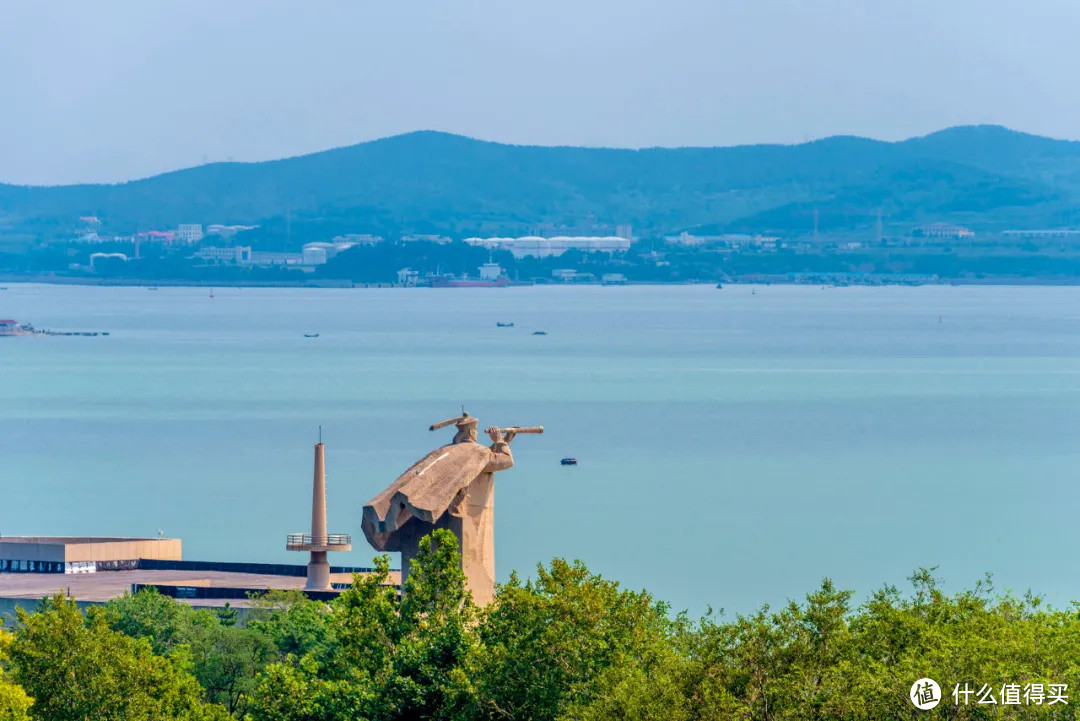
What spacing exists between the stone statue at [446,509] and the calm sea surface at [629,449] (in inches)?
849

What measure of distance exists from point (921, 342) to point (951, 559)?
112341 millimetres

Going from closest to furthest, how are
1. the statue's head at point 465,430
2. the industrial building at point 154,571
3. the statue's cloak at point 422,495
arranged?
the statue's cloak at point 422,495 → the statue's head at point 465,430 → the industrial building at point 154,571

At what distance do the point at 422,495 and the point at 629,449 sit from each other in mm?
59067

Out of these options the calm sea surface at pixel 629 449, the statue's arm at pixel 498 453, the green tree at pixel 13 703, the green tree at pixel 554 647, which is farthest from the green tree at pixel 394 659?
the calm sea surface at pixel 629 449

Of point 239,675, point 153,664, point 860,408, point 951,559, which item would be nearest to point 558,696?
point 153,664

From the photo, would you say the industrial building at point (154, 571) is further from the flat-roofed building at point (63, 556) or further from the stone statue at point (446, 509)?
the stone statue at point (446, 509)

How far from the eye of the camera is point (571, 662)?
1647 cm

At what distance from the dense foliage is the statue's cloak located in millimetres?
498

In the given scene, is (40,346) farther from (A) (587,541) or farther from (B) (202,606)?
(B) (202,606)

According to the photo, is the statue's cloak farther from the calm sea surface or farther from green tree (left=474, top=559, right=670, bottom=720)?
the calm sea surface

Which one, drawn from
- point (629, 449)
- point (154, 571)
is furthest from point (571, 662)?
point (629, 449)

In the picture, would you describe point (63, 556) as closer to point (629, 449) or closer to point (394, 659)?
point (394, 659)

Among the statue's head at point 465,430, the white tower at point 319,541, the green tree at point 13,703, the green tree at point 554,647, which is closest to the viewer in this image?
the green tree at point 554,647

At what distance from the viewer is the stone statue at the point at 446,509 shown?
64.4ft
